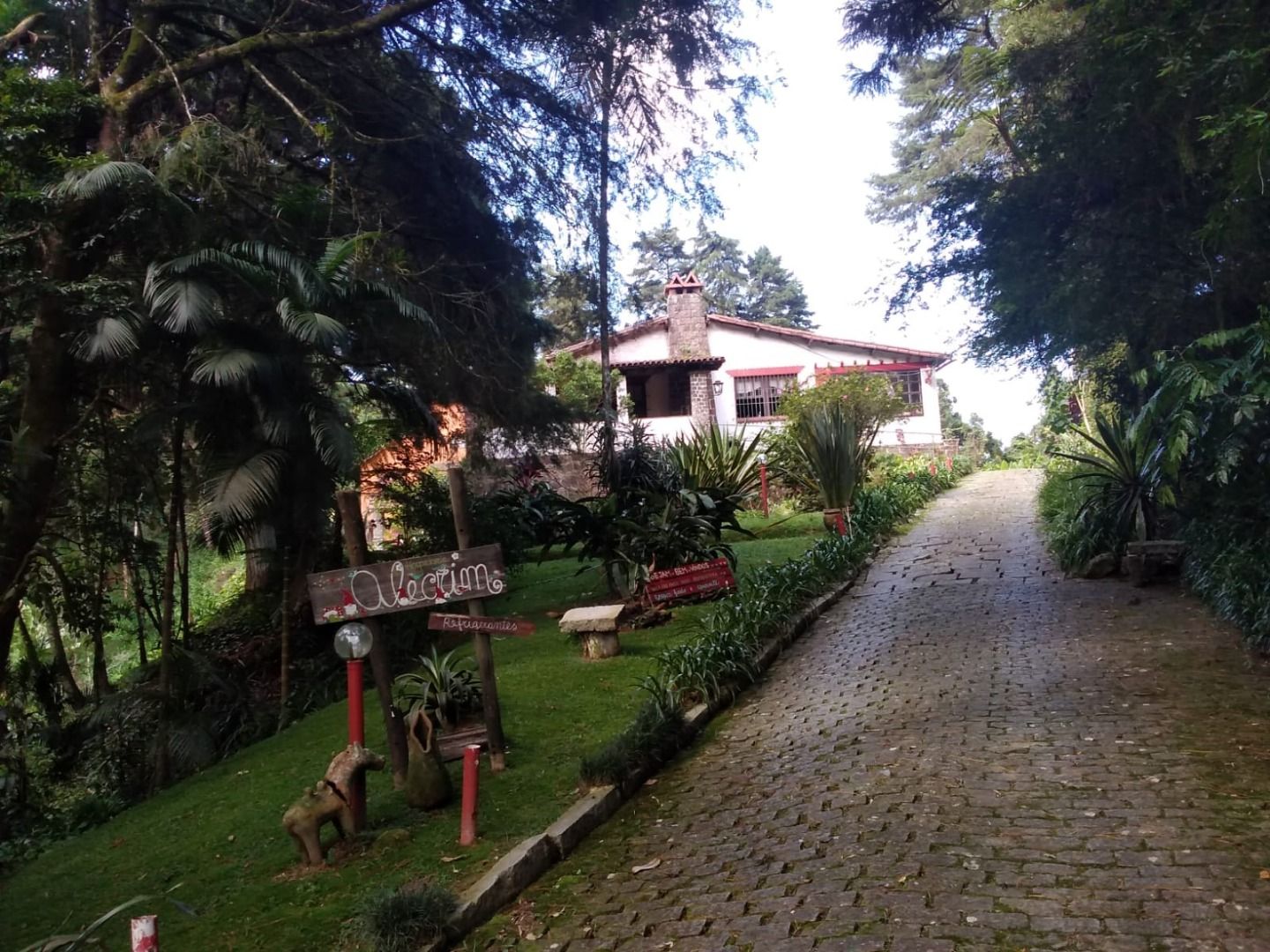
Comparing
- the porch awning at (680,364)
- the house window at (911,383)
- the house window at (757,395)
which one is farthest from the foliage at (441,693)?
the house window at (911,383)

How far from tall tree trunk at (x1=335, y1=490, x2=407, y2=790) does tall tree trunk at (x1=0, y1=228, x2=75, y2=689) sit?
→ 9.90 feet

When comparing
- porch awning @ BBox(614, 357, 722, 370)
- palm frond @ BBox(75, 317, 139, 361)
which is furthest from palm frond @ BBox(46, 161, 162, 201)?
porch awning @ BBox(614, 357, 722, 370)

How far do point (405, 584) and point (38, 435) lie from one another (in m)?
4.34

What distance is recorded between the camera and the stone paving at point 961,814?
3.97 metres

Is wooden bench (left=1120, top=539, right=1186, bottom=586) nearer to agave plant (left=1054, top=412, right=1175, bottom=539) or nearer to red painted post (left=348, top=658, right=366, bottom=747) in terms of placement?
agave plant (left=1054, top=412, right=1175, bottom=539)

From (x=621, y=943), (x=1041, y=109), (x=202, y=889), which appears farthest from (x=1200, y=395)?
(x=202, y=889)

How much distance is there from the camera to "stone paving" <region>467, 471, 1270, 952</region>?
13.0 feet

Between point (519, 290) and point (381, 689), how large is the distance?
6980 mm

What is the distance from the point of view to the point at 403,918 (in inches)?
166

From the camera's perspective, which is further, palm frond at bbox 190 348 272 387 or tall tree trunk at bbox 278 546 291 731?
tall tree trunk at bbox 278 546 291 731

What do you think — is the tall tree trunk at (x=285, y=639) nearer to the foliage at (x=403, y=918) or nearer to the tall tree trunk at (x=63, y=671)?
the tall tree trunk at (x=63, y=671)

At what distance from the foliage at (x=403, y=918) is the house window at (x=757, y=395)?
25.2m

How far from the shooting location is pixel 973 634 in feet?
30.8

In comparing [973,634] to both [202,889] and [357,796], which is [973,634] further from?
[202,889]
